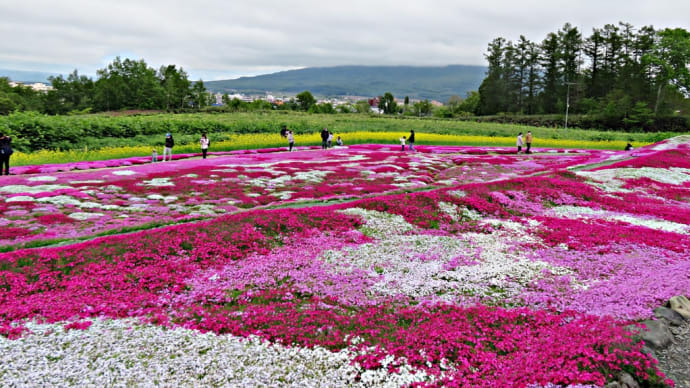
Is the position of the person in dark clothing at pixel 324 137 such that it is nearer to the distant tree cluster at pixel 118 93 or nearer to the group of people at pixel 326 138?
the group of people at pixel 326 138

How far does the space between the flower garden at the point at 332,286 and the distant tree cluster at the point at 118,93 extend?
400 feet

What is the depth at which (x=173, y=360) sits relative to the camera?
7.09m

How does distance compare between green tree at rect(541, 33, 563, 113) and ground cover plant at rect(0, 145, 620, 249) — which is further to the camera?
green tree at rect(541, 33, 563, 113)

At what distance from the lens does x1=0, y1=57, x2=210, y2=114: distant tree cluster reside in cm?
13225

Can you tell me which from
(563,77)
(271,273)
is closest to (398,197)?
(271,273)

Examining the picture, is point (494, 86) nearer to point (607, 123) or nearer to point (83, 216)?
point (607, 123)

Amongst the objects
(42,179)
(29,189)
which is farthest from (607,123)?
(29,189)

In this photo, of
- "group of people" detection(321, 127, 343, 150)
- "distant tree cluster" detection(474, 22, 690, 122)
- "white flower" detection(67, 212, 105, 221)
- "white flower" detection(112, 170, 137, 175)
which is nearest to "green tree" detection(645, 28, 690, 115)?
"distant tree cluster" detection(474, 22, 690, 122)

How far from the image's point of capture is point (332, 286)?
10.4 meters

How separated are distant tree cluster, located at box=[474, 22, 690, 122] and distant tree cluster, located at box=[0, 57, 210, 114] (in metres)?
109

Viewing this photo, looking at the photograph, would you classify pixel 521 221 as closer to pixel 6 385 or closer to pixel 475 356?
pixel 475 356

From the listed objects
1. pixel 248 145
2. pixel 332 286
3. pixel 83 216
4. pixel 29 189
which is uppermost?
pixel 248 145

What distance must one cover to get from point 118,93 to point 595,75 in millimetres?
158139

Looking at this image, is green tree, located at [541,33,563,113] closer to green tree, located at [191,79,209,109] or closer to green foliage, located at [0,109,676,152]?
green foliage, located at [0,109,676,152]
